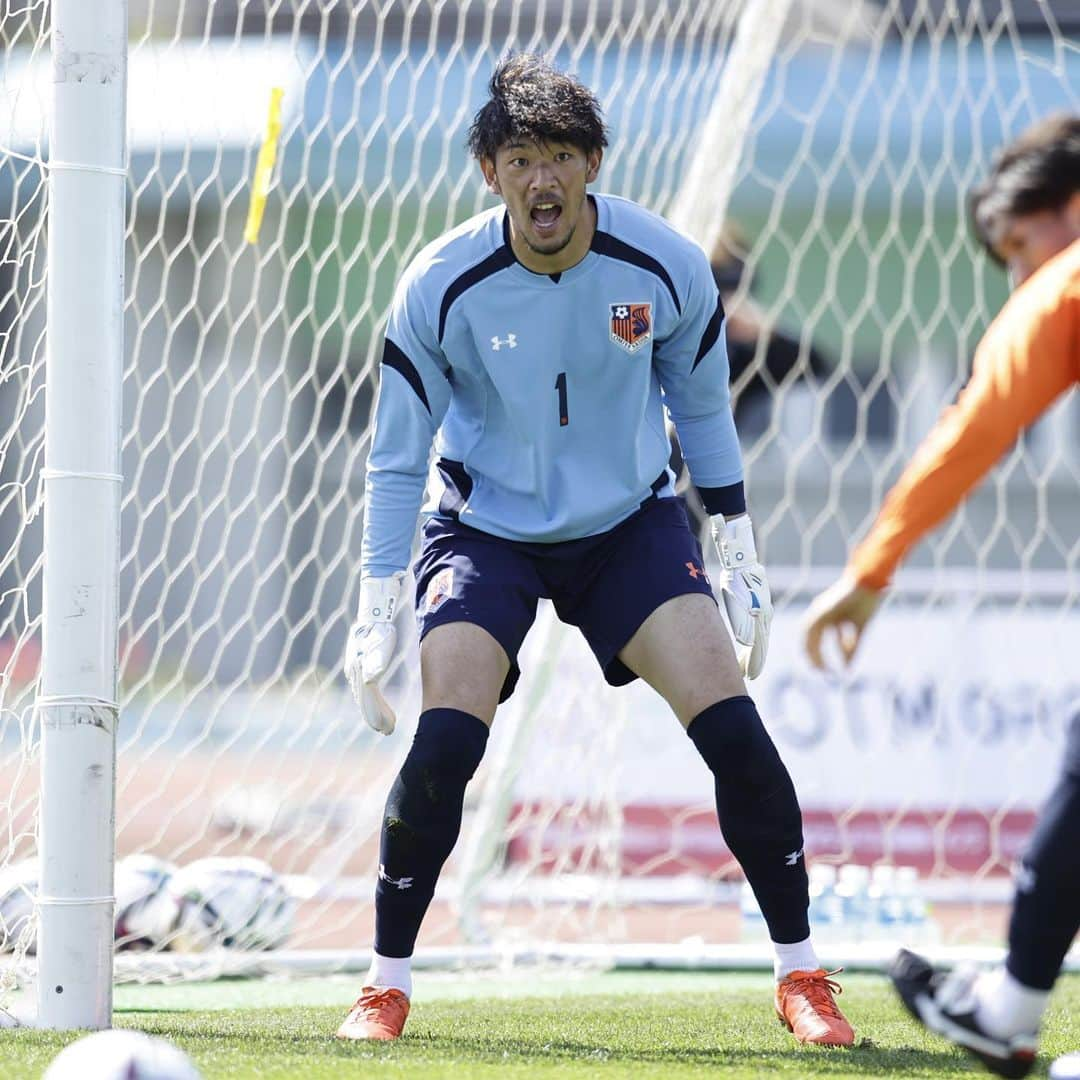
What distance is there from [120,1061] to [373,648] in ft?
4.24

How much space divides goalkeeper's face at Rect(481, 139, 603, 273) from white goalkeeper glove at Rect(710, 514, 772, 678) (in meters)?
0.72

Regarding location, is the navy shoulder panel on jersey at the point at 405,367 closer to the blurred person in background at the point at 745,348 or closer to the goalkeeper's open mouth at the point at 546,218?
the goalkeeper's open mouth at the point at 546,218

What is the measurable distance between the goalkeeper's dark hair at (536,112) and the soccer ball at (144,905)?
260 centimetres

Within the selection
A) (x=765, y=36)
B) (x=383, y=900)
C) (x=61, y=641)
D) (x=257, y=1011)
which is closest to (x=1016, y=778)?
(x=765, y=36)

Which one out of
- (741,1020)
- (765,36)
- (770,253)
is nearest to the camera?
(741,1020)

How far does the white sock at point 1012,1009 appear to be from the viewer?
264 centimetres

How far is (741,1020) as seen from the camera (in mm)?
4145

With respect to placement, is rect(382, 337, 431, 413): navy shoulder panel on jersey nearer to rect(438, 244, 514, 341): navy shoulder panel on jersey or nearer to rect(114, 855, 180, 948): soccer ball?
rect(438, 244, 514, 341): navy shoulder panel on jersey

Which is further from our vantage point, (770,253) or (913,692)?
(770,253)

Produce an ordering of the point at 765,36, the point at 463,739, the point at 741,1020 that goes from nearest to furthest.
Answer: the point at 463,739 < the point at 741,1020 < the point at 765,36

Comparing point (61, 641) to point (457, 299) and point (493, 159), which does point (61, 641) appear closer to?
point (457, 299)

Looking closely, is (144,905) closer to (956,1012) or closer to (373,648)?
(373,648)

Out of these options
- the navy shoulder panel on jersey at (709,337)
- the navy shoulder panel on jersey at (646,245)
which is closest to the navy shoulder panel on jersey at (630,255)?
the navy shoulder panel on jersey at (646,245)

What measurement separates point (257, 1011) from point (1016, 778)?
390cm
